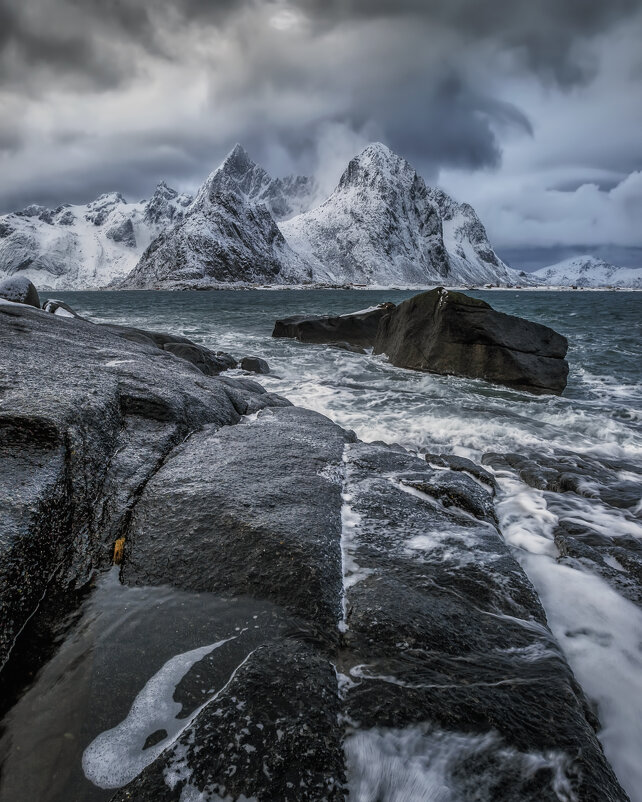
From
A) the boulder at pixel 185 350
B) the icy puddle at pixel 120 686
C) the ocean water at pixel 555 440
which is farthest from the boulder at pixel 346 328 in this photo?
the icy puddle at pixel 120 686

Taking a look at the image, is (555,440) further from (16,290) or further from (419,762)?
(16,290)

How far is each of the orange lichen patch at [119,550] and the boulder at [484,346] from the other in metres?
12.6

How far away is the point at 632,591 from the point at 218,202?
195562 millimetres

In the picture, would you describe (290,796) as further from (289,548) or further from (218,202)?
(218,202)

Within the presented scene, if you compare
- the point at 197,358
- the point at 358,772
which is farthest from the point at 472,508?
the point at 197,358

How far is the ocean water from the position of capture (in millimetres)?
3148

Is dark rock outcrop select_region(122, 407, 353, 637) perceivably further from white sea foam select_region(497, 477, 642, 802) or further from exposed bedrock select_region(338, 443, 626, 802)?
white sea foam select_region(497, 477, 642, 802)

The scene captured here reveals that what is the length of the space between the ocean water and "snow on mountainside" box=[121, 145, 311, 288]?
458 feet

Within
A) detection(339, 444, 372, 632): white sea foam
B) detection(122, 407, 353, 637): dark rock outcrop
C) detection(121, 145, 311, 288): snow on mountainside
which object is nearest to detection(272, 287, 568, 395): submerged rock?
detection(122, 407, 353, 637): dark rock outcrop

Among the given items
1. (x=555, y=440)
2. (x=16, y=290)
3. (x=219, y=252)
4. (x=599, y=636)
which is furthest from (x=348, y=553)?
(x=219, y=252)

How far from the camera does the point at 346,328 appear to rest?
68.8 ft

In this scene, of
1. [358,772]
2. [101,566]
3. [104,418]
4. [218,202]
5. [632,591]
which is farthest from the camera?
[218,202]

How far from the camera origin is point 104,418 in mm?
4305

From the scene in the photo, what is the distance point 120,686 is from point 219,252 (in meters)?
171
